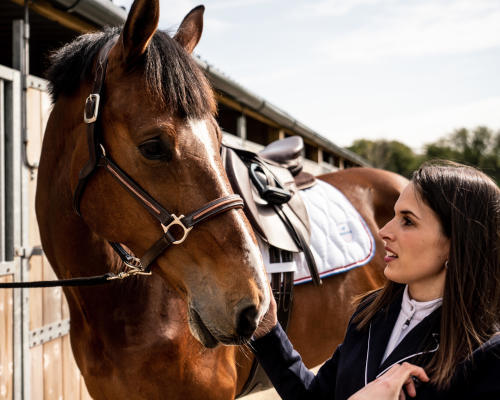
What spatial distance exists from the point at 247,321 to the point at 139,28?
3.39 ft

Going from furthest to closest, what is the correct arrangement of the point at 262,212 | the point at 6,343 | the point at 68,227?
1. the point at 6,343
2. the point at 262,212
3. the point at 68,227

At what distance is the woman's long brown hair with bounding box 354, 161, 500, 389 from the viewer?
115 centimetres

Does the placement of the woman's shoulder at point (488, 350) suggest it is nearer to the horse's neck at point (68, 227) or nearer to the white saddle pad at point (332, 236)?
the horse's neck at point (68, 227)

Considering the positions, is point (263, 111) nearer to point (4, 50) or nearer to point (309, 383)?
point (4, 50)

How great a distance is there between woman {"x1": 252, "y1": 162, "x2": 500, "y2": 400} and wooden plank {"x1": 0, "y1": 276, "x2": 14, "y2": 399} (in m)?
2.20

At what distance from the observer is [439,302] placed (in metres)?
1.24

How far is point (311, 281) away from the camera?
102 inches

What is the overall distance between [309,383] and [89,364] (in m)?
0.95

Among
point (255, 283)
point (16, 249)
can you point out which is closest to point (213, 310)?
point (255, 283)

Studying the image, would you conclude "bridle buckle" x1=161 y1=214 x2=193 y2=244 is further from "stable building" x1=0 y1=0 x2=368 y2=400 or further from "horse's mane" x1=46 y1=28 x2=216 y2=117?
"stable building" x1=0 y1=0 x2=368 y2=400

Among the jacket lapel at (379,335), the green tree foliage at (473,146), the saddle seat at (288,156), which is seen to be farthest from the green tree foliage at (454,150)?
the jacket lapel at (379,335)

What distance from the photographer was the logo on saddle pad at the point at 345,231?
3006 millimetres

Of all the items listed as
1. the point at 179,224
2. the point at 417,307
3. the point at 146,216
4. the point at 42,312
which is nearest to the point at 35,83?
the point at 42,312

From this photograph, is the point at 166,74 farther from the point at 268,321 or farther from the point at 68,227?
the point at 268,321
